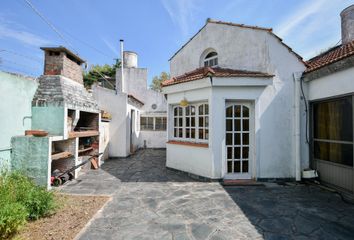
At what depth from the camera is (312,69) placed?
304 inches

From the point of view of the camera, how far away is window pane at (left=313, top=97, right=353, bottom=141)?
21.6 ft

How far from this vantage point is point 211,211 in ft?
17.4

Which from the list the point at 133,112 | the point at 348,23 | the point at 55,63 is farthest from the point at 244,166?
Answer: the point at 133,112

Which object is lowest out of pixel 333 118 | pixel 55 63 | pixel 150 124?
pixel 150 124

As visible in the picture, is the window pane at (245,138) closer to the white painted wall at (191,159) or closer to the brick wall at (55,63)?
the white painted wall at (191,159)

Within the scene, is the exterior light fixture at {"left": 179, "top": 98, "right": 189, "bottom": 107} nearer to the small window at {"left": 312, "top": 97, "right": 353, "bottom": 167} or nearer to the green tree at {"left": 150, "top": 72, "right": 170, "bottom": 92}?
the small window at {"left": 312, "top": 97, "right": 353, "bottom": 167}

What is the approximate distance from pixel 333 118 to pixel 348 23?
6.92 metres

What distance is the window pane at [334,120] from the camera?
259 inches

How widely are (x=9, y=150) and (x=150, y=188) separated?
15.9ft

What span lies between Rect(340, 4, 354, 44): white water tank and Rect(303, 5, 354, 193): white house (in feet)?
14.6

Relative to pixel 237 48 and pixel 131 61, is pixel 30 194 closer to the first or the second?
pixel 237 48

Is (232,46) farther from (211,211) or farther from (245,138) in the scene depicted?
(211,211)

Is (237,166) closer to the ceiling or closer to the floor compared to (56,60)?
closer to the floor

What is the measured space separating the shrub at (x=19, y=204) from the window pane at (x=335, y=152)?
880 cm
